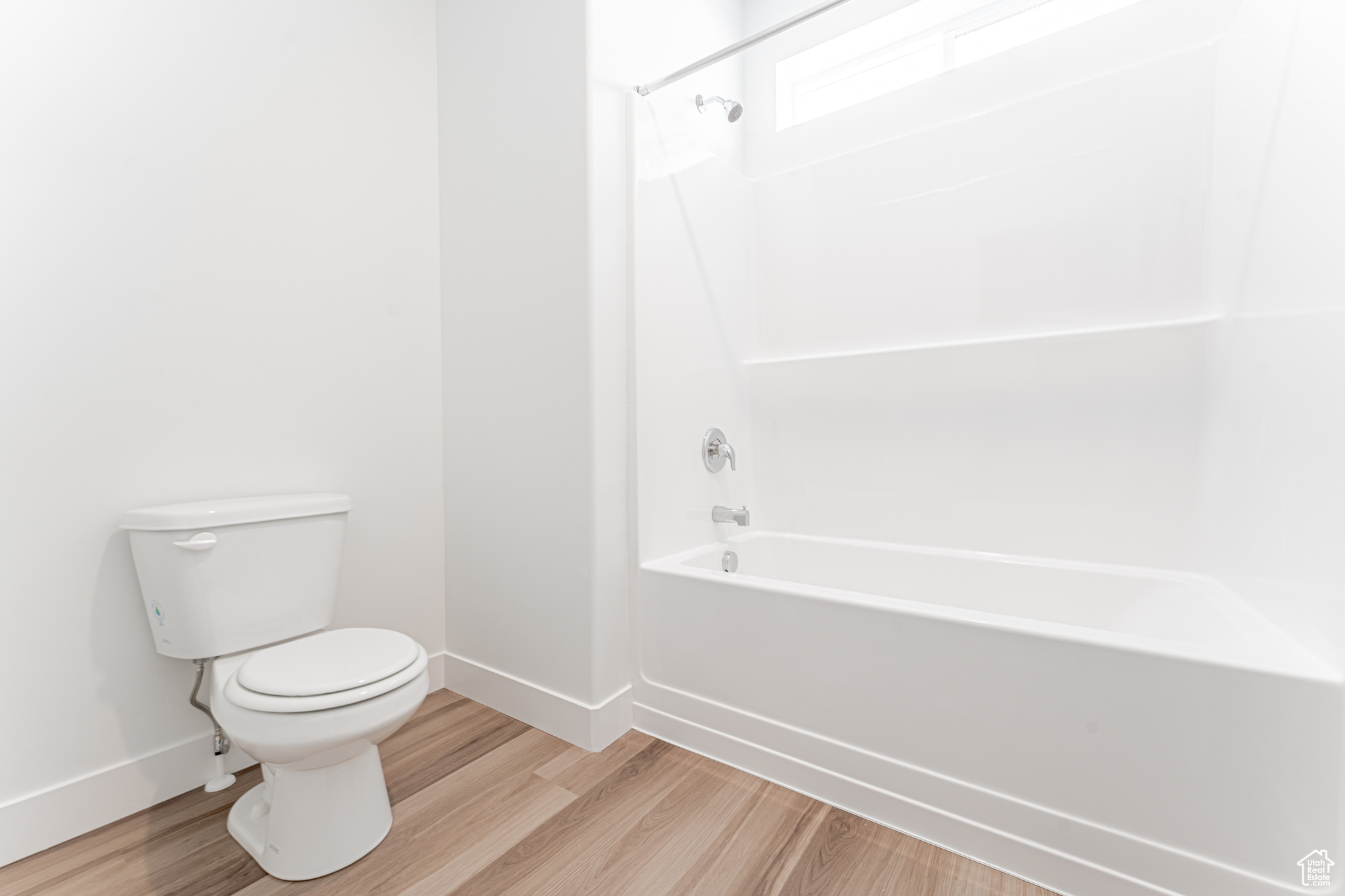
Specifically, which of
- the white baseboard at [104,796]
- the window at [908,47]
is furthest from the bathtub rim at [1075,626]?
the window at [908,47]

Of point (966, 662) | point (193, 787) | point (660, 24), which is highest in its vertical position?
point (660, 24)

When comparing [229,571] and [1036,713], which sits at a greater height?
[229,571]

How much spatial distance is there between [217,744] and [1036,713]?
5.76 feet

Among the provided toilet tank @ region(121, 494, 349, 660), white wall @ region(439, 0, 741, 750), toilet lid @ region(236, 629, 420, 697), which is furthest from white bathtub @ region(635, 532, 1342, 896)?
toilet tank @ region(121, 494, 349, 660)

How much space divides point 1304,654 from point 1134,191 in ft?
4.14

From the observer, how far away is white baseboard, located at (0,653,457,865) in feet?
3.82

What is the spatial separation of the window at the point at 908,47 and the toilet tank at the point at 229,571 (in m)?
2.19

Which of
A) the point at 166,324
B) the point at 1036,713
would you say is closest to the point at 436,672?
the point at 166,324

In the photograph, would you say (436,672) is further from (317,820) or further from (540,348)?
(540,348)

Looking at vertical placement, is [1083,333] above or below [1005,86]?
below

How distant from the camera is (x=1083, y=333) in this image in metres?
1.64

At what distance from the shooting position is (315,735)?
1.04m

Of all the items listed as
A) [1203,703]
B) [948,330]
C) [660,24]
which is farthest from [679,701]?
[660,24]

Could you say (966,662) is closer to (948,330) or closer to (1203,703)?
(1203,703)
